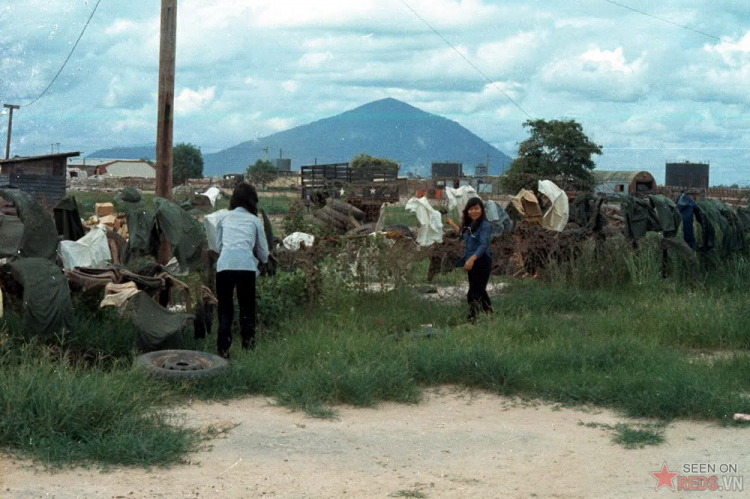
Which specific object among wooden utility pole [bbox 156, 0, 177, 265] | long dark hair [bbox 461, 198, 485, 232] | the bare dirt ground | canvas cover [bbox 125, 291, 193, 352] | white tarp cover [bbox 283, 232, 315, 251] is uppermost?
wooden utility pole [bbox 156, 0, 177, 265]

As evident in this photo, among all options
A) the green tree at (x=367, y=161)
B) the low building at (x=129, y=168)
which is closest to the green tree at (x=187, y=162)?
the low building at (x=129, y=168)

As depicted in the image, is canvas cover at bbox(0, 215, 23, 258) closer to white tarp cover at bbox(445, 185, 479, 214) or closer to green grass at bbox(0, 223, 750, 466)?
green grass at bbox(0, 223, 750, 466)

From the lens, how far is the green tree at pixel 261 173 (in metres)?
68.8

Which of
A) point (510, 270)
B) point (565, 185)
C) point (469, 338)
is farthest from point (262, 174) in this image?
point (469, 338)

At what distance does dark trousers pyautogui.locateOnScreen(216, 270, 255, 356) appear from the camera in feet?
28.2

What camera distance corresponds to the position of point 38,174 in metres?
30.0

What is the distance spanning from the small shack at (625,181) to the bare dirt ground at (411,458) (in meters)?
50.7

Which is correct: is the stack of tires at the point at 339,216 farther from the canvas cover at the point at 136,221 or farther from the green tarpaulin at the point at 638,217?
the canvas cover at the point at 136,221

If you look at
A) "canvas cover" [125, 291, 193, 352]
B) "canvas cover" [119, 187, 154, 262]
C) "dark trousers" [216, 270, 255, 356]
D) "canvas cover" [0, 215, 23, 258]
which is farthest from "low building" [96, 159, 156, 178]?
"canvas cover" [125, 291, 193, 352]

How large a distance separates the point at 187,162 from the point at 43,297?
275 feet

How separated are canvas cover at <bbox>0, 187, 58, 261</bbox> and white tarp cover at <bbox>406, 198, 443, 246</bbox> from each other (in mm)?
6289

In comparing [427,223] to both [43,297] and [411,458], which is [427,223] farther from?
[411,458]

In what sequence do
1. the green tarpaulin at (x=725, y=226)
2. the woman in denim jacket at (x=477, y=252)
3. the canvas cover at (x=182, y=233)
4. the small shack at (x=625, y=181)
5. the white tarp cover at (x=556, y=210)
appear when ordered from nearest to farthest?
the canvas cover at (x=182, y=233)
the woman in denim jacket at (x=477, y=252)
the green tarpaulin at (x=725, y=226)
the white tarp cover at (x=556, y=210)
the small shack at (x=625, y=181)

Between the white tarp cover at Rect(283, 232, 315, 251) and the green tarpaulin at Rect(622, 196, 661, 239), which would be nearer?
the white tarp cover at Rect(283, 232, 315, 251)
